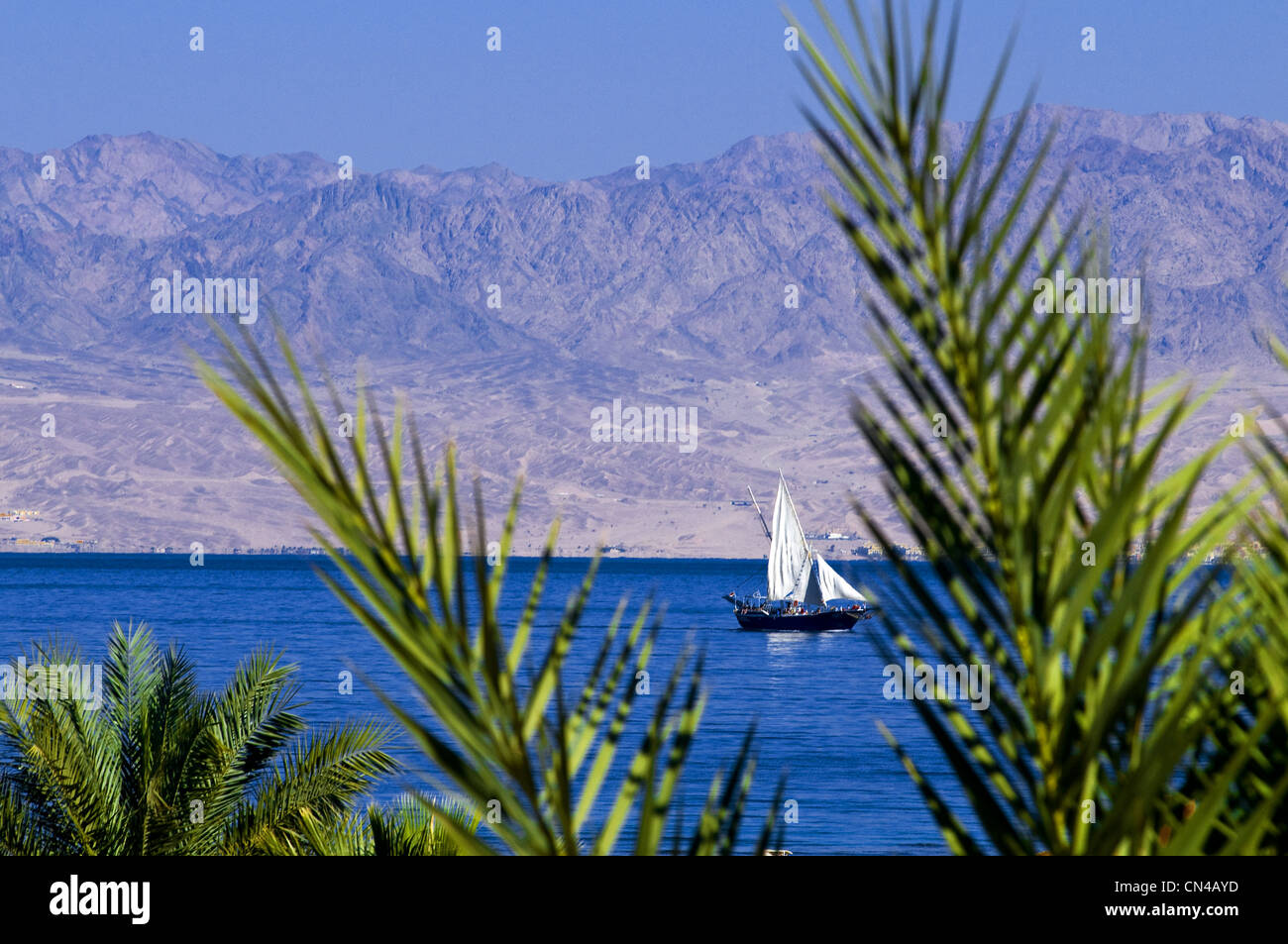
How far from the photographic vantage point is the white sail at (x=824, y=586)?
111 m

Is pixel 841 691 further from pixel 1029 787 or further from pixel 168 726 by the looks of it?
pixel 1029 787

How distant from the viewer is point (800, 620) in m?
122

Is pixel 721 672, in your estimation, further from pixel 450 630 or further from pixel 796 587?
pixel 450 630

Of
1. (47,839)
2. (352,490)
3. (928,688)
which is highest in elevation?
(352,490)

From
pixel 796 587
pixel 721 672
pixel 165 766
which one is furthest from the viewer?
pixel 796 587

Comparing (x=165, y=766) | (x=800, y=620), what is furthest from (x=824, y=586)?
(x=165, y=766)

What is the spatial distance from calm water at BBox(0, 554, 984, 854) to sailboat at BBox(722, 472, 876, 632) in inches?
84.6

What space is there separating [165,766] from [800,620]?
111663 mm

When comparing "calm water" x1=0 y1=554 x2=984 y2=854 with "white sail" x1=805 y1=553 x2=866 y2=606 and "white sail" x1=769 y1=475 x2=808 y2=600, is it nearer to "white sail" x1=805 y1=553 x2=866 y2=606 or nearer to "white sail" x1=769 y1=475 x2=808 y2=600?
"white sail" x1=805 y1=553 x2=866 y2=606

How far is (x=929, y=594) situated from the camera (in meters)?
1.57

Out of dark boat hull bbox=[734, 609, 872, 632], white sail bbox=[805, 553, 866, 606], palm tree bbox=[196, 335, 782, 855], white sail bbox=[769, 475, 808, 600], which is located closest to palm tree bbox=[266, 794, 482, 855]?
palm tree bbox=[196, 335, 782, 855]

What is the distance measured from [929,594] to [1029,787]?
223 mm

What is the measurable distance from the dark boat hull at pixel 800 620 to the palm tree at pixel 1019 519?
114m
